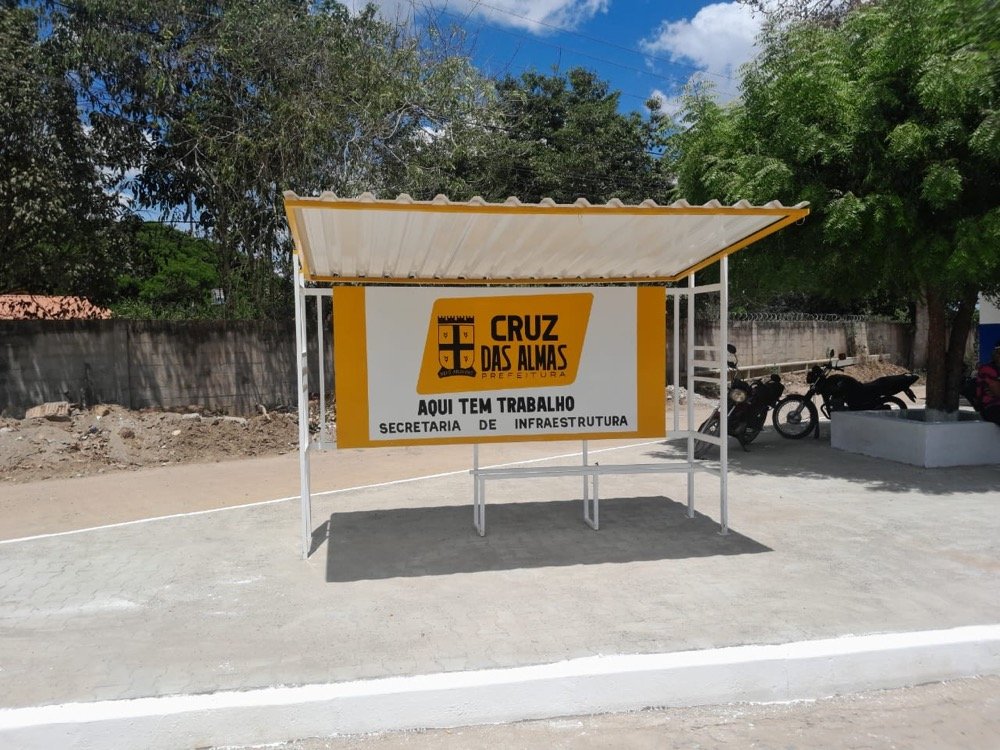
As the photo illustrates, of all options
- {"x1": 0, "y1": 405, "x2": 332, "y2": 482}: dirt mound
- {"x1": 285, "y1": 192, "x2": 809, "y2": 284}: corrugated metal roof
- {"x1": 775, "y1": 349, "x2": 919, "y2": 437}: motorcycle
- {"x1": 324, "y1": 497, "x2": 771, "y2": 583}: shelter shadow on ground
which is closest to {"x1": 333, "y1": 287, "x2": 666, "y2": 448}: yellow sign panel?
{"x1": 285, "y1": 192, "x2": 809, "y2": 284}: corrugated metal roof

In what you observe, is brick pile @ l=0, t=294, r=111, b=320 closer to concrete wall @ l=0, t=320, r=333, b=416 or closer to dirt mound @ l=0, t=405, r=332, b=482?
concrete wall @ l=0, t=320, r=333, b=416

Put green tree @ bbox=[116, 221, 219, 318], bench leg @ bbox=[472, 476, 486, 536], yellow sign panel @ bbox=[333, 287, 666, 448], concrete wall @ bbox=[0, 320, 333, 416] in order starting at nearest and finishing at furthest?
yellow sign panel @ bbox=[333, 287, 666, 448]
bench leg @ bbox=[472, 476, 486, 536]
concrete wall @ bbox=[0, 320, 333, 416]
green tree @ bbox=[116, 221, 219, 318]

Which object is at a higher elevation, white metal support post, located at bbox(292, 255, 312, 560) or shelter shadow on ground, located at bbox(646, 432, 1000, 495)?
white metal support post, located at bbox(292, 255, 312, 560)

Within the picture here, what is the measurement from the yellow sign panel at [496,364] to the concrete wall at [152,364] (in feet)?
24.1

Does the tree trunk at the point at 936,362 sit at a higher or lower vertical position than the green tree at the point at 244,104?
lower

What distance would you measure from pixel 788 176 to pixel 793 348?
13.9 metres

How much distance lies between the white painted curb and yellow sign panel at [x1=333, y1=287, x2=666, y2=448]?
93.4 inches

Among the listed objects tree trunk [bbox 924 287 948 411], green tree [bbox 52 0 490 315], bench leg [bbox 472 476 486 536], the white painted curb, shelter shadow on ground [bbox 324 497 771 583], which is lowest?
the white painted curb

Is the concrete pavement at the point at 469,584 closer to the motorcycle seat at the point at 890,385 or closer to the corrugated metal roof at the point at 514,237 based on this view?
the corrugated metal roof at the point at 514,237

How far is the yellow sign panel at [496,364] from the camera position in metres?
5.85

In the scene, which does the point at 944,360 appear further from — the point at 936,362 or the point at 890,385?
the point at 890,385

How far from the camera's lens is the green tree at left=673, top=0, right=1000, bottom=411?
7.39 meters

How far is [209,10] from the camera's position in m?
12.4

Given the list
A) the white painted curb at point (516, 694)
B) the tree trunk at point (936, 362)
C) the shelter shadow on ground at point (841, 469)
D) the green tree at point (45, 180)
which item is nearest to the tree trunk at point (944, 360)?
the tree trunk at point (936, 362)
